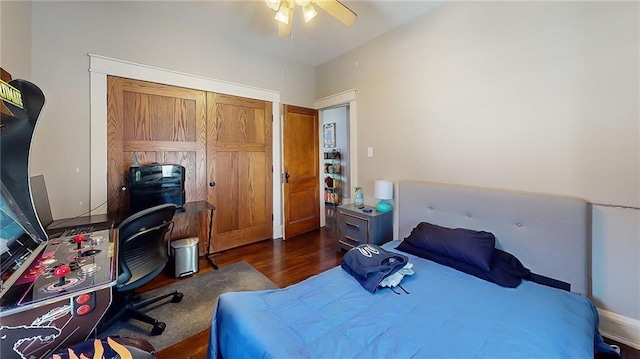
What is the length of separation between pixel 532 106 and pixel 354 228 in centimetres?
202

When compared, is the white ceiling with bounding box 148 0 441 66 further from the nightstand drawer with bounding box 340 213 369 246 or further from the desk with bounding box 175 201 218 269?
the nightstand drawer with bounding box 340 213 369 246

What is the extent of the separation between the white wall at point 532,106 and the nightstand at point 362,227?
0.61m

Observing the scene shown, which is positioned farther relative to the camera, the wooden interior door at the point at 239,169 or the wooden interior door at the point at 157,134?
the wooden interior door at the point at 239,169

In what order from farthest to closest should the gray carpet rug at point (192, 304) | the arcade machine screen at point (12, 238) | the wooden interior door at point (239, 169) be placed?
the wooden interior door at point (239, 169), the gray carpet rug at point (192, 304), the arcade machine screen at point (12, 238)

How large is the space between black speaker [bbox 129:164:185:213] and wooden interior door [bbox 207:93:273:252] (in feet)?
1.55

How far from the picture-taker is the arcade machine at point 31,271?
0.78 metres

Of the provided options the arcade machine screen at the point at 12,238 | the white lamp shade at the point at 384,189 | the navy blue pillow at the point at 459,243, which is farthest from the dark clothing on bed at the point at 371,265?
the arcade machine screen at the point at 12,238

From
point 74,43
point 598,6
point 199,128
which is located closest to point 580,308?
point 598,6

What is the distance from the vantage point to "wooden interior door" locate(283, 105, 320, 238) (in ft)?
12.2

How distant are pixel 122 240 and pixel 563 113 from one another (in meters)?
3.18

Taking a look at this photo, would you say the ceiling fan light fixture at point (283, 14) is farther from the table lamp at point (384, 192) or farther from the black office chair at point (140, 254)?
the table lamp at point (384, 192)

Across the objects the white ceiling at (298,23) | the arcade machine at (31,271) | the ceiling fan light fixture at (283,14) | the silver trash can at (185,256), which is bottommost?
the silver trash can at (185,256)

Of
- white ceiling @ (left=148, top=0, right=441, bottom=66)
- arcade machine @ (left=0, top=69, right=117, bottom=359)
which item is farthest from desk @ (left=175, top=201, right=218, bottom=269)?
white ceiling @ (left=148, top=0, right=441, bottom=66)

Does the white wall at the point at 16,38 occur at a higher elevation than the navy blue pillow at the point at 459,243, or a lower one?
higher
